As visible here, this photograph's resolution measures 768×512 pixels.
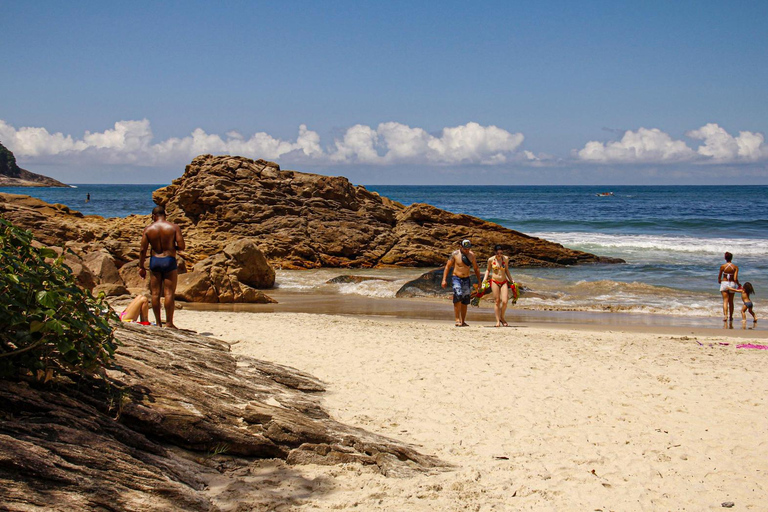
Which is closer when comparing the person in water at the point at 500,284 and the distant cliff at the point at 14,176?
the person in water at the point at 500,284

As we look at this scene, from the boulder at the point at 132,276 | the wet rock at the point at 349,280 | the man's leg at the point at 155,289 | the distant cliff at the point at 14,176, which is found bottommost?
the wet rock at the point at 349,280

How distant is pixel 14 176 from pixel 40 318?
471ft

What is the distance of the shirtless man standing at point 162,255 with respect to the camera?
26.4 ft

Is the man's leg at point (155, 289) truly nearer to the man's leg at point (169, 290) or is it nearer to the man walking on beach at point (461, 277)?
the man's leg at point (169, 290)

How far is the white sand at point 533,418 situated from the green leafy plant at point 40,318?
1.16 m

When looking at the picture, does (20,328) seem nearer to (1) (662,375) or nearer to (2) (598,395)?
(2) (598,395)

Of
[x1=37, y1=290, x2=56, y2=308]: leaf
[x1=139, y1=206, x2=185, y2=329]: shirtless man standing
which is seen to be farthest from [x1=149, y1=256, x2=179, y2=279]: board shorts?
[x1=37, y1=290, x2=56, y2=308]: leaf

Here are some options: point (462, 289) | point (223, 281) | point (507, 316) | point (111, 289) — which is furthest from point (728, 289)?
point (111, 289)

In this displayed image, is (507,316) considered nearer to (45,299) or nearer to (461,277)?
(461,277)

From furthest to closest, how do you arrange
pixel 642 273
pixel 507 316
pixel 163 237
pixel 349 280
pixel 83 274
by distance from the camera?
pixel 642 273 → pixel 349 280 → pixel 507 316 → pixel 83 274 → pixel 163 237

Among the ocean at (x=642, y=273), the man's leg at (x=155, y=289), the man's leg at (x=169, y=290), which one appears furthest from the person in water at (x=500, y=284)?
the man's leg at (x=155, y=289)

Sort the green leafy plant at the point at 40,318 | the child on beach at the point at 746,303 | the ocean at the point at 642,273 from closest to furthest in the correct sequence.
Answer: the green leafy plant at the point at 40,318
the child on beach at the point at 746,303
the ocean at the point at 642,273

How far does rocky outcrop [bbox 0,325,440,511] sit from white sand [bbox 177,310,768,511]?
22 centimetres

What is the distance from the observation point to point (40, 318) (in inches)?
126
